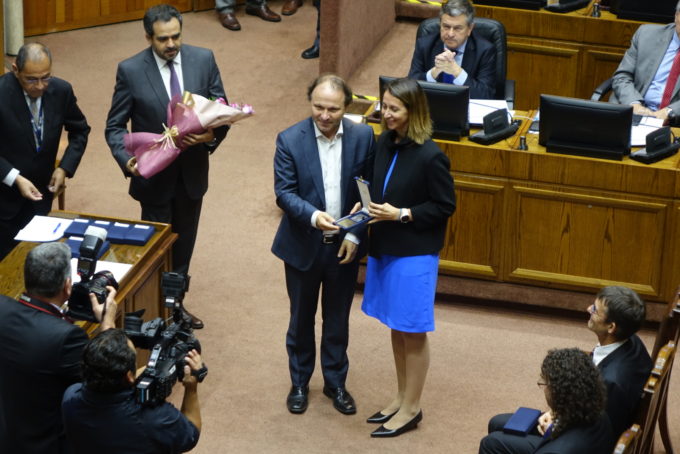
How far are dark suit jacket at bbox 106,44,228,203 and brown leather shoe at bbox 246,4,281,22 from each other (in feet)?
15.4

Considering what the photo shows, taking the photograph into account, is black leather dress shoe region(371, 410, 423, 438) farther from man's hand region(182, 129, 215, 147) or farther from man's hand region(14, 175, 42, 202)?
man's hand region(14, 175, 42, 202)

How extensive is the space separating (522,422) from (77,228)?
1.88m

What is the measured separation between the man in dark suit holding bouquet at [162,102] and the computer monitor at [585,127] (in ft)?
4.83

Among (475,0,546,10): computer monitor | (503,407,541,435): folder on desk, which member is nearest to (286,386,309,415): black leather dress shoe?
(503,407,541,435): folder on desk

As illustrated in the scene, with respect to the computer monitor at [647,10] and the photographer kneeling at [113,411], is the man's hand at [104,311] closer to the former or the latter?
the photographer kneeling at [113,411]

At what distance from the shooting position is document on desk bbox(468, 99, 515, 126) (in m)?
5.48

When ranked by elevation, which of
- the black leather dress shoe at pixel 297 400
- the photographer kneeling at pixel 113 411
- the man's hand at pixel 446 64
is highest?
the man's hand at pixel 446 64

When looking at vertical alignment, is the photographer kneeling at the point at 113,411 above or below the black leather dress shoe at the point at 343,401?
above

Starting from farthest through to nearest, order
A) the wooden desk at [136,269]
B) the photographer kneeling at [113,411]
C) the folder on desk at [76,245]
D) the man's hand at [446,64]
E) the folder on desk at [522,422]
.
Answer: the man's hand at [446,64] → the folder on desk at [76,245] → the wooden desk at [136,269] → the folder on desk at [522,422] → the photographer kneeling at [113,411]

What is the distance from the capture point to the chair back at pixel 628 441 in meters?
3.30

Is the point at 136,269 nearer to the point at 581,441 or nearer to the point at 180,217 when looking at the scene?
the point at 180,217

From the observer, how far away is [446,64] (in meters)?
5.62

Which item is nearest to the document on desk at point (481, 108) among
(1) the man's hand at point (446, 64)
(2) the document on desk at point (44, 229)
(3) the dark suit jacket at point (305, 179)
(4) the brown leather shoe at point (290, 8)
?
(1) the man's hand at point (446, 64)

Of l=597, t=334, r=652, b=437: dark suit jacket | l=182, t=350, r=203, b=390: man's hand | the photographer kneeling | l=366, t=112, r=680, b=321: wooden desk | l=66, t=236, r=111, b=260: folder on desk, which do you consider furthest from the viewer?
l=366, t=112, r=680, b=321: wooden desk
